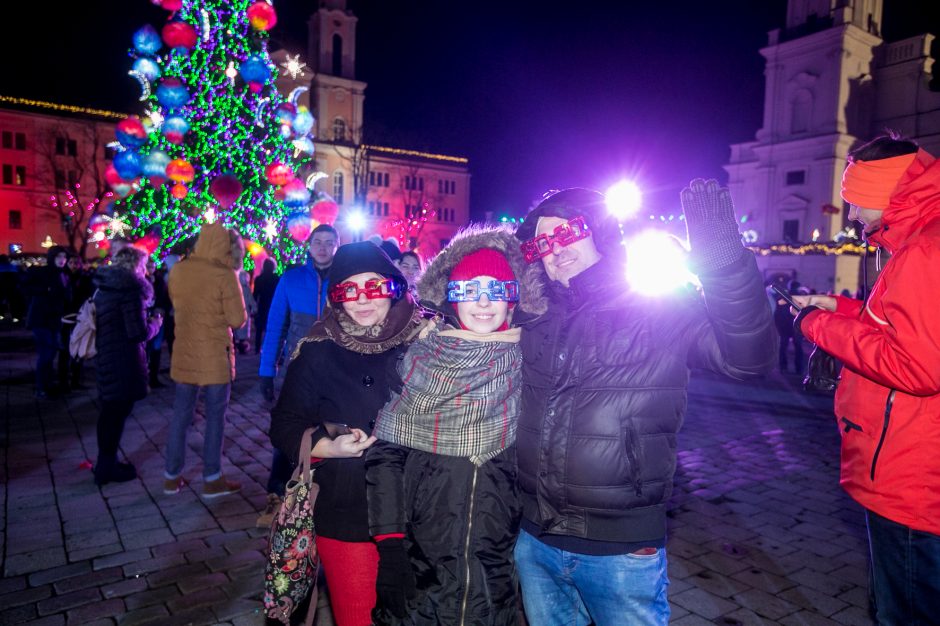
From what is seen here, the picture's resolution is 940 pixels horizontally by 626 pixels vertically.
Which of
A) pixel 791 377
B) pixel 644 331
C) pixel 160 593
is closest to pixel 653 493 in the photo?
pixel 644 331

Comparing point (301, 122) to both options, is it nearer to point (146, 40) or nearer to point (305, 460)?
point (146, 40)

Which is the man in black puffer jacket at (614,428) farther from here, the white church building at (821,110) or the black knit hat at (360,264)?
the white church building at (821,110)

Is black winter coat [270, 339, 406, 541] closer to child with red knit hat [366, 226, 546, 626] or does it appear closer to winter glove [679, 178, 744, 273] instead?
child with red knit hat [366, 226, 546, 626]

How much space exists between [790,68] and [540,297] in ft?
187

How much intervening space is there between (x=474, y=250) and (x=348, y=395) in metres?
0.91

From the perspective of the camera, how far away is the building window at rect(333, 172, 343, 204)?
5717cm

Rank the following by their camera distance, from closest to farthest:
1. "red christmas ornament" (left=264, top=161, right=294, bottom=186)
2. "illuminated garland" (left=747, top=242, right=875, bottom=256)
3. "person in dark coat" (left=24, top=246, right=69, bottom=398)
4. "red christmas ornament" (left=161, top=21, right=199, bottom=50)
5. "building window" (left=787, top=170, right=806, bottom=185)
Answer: "person in dark coat" (left=24, top=246, right=69, bottom=398), "red christmas ornament" (left=161, top=21, right=199, bottom=50), "red christmas ornament" (left=264, top=161, right=294, bottom=186), "illuminated garland" (left=747, top=242, right=875, bottom=256), "building window" (left=787, top=170, right=806, bottom=185)

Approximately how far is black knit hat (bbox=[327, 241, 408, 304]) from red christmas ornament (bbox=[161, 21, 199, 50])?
50.8 ft

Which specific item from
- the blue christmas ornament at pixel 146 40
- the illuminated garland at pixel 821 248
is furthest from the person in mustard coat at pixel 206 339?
the illuminated garland at pixel 821 248

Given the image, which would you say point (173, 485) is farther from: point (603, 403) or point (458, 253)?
point (603, 403)

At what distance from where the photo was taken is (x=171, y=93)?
571 inches

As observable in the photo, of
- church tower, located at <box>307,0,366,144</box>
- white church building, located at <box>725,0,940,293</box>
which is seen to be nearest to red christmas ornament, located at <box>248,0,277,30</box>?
church tower, located at <box>307,0,366,144</box>

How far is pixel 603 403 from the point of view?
2.14 m

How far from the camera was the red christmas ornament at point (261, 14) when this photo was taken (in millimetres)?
15428
